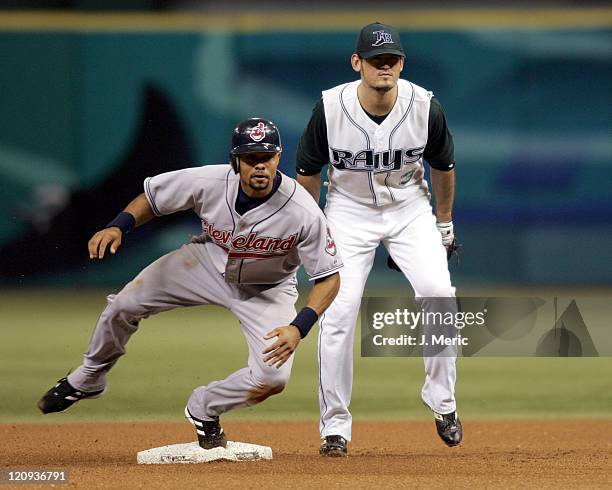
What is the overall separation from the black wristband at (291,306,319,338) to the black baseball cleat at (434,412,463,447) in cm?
105

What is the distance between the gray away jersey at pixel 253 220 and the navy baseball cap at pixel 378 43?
27.5 inches

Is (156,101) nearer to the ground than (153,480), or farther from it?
farther from it

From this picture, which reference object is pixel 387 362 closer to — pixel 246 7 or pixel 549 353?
pixel 549 353

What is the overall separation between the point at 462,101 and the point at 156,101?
3.44 metres

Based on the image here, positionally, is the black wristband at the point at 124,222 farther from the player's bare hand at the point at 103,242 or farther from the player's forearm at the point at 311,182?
the player's forearm at the point at 311,182

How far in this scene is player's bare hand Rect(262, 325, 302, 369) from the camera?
432 cm

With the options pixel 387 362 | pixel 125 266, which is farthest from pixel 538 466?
pixel 125 266

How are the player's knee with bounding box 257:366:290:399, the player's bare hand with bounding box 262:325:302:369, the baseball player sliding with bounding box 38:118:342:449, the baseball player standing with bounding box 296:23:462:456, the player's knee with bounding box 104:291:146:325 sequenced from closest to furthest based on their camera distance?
1. the player's bare hand with bounding box 262:325:302:369
2. the baseball player sliding with bounding box 38:118:342:449
3. the player's knee with bounding box 257:366:290:399
4. the player's knee with bounding box 104:291:146:325
5. the baseball player standing with bounding box 296:23:462:456

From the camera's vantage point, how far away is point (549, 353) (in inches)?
362

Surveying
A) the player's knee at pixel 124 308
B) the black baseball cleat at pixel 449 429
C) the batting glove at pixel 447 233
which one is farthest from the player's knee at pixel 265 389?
the batting glove at pixel 447 233

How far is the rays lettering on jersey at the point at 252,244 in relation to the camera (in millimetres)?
4707

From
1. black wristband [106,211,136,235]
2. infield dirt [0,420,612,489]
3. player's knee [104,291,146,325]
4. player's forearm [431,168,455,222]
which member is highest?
player's forearm [431,168,455,222]

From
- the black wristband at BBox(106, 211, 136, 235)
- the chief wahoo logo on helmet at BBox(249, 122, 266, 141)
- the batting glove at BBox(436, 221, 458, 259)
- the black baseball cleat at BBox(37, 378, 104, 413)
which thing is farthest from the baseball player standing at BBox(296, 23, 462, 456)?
the black baseball cleat at BBox(37, 378, 104, 413)

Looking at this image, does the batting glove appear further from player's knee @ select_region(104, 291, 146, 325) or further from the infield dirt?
player's knee @ select_region(104, 291, 146, 325)
